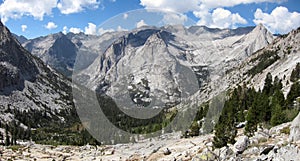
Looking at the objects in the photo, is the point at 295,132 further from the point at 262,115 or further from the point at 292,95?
the point at 292,95

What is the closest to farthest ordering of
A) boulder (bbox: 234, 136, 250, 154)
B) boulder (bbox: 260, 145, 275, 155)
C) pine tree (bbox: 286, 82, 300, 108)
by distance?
boulder (bbox: 260, 145, 275, 155) < boulder (bbox: 234, 136, 250, 154) < pine tree (bbox: 286, 82, 300, 108)

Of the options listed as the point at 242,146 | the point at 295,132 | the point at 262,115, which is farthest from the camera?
the point at 262,115

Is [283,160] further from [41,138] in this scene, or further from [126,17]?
[41,138]

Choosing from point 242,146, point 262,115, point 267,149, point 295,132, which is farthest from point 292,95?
point 267,149

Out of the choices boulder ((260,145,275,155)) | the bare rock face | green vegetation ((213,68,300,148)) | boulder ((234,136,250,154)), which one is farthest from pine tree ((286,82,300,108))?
boulder ((260,145,275,155))

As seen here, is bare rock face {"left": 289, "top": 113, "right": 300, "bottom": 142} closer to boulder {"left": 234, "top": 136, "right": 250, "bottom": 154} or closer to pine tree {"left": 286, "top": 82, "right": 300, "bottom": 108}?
boulder {"left": 234, "top": 136, "right": 250, "bottom": 154}

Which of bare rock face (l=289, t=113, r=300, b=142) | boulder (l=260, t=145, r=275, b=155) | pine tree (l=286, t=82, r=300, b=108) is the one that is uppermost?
pine tree (l=286, t=82, r=300, b=108)

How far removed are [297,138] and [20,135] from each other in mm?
172482

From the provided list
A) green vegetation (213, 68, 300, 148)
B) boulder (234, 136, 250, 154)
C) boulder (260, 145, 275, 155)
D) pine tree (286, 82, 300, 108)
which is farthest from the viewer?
pine tree (286, 82, 300, 108)

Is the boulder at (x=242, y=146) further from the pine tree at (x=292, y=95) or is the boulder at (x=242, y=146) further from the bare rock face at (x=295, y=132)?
the pine tree at (x=292, y=95)

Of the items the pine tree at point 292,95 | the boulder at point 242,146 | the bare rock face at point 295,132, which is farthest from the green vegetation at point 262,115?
the bare rock face at point 295,132

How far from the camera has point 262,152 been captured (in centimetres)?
3191

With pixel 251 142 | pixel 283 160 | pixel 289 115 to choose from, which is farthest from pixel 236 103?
pixel 283 160

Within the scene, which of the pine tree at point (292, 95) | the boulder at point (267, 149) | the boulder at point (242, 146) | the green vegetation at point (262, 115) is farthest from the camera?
the pine tree at point (292, 95)
